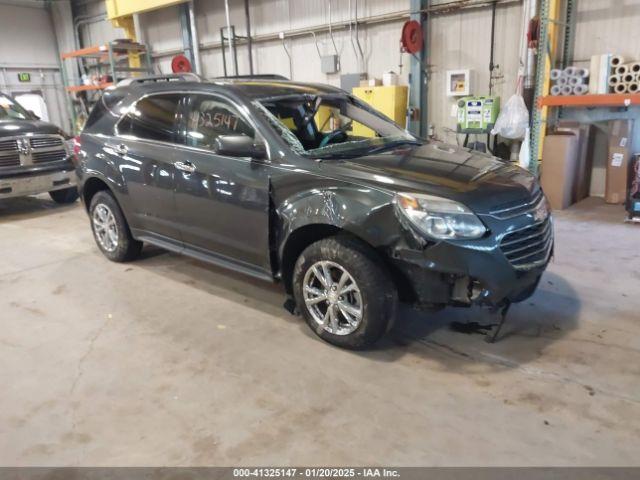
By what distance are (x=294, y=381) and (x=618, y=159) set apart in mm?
5188

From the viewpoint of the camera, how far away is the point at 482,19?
6.84 metres

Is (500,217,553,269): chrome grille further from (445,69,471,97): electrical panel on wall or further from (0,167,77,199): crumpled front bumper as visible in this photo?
(0,167,77,199): crumpled front bumper

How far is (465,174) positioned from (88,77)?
12239 mm

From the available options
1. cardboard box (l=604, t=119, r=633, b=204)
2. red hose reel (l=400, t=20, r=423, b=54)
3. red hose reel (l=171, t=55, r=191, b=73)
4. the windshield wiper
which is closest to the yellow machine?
red hose reel (l=400, t=20, r=423, b=54)

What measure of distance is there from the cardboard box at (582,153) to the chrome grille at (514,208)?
377cm

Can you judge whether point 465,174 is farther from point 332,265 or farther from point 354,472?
point 354,472

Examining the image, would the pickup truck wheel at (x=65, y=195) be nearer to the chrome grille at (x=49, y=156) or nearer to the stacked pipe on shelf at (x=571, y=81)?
the chrome grille at (x=49, y=156)

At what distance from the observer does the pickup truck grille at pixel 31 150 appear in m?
6.37

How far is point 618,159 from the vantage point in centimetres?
592

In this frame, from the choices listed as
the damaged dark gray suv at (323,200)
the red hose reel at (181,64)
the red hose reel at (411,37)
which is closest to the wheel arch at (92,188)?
the damaged dark gray suv at (323,200)

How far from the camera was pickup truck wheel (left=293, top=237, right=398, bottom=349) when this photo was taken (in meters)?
2.69

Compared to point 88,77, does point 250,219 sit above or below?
below

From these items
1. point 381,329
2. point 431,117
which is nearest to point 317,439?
point 381,329

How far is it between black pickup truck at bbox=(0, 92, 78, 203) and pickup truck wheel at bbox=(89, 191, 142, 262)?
257cm
